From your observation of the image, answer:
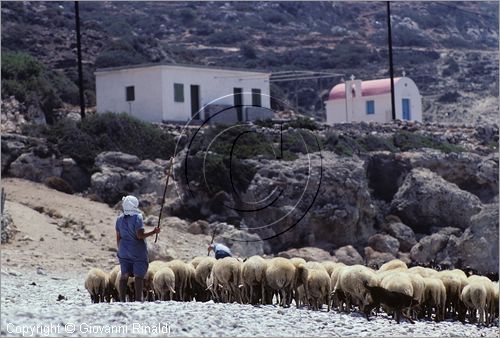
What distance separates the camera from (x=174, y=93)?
41312 millimetres

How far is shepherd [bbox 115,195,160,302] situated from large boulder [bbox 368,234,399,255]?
740 inches

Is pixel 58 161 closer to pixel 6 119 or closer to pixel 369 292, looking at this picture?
pixel 6 119

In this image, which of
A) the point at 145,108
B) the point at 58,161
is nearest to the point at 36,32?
the point at 145,108

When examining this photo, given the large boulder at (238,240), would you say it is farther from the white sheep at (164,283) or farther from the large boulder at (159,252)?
the white sheep at (164,283)

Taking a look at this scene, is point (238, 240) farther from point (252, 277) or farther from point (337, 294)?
point (337, 294)

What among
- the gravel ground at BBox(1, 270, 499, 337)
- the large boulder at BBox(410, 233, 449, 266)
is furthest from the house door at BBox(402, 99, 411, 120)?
the gravel ground at BBox(1, 270, 499, 337)

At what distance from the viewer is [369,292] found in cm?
1564

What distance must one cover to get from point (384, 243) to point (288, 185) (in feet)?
11.4

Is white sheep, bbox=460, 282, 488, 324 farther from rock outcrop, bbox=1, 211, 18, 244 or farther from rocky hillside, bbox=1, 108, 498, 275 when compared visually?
rocky hillside, bbox=1, 108, 498, 275

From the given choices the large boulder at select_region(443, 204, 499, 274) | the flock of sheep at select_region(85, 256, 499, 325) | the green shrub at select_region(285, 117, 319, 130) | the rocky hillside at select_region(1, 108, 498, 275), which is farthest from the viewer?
the green shrub at select_region(285, 117, 319, 130)

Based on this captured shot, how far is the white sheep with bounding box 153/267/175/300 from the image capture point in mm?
16000

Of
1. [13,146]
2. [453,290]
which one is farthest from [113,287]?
[13,146]

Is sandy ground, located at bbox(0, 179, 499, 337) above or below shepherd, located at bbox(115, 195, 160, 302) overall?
below

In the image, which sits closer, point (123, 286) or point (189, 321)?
point (189, 321)
